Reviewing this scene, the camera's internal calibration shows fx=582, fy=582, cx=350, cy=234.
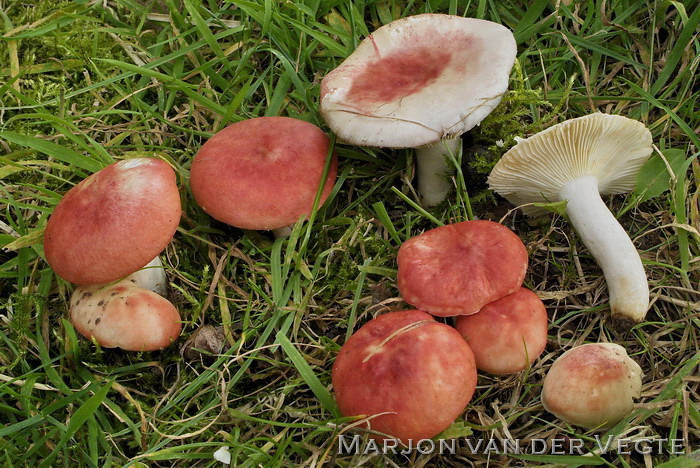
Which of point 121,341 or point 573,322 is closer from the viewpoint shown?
point 121,341

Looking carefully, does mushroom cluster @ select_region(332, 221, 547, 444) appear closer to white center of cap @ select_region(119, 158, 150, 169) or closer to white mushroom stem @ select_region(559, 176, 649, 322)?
white mushroom stem @ select_region(559, 176, 649, 322)

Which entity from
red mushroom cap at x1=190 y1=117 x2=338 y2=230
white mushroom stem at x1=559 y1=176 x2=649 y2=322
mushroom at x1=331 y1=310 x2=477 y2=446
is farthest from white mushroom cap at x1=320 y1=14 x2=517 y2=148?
mushroom at x1=331 y1=310 x2=477 y2=446

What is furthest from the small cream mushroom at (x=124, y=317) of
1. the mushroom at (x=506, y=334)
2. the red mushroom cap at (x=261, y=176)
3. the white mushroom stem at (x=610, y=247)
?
the white mushroom stem at (x=610, y=247)

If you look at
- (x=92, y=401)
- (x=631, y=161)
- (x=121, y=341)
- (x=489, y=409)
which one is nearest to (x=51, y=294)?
(x=121, y=341)

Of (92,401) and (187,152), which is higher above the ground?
(187,152)

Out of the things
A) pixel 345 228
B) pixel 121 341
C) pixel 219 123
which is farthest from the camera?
pixel 219 123

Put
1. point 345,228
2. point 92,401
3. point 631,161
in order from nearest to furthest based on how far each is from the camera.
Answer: point 92,401 → point 631,161 → point 345,228

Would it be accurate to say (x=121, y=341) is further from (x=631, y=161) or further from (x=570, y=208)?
(x=631, y=161)
